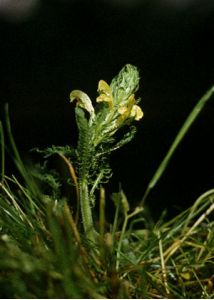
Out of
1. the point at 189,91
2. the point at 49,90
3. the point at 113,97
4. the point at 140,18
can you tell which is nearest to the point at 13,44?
the point at 49,90

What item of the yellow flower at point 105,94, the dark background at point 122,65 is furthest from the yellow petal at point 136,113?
the dark background at point 122,65

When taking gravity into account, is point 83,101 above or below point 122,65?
below

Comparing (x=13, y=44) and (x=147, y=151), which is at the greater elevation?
(x=13, y=44)

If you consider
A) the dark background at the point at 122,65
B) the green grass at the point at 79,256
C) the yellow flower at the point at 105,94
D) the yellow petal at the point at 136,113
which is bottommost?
the green grass at the point at 79,256

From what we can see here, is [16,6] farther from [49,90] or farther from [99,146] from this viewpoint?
[99,146]

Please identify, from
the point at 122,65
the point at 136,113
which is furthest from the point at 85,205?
the point at 122,65

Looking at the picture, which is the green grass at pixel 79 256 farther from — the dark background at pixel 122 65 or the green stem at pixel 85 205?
the dark background at pixel 122 65

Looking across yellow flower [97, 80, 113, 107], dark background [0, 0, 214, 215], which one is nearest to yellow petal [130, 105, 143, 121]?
yellow flower [97, 80, 113, 107]

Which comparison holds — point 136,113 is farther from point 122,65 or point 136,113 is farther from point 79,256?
point 122,65

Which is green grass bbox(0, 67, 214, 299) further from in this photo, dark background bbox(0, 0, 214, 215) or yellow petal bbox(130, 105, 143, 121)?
dark background bbox(0, 0, 214, 215)
